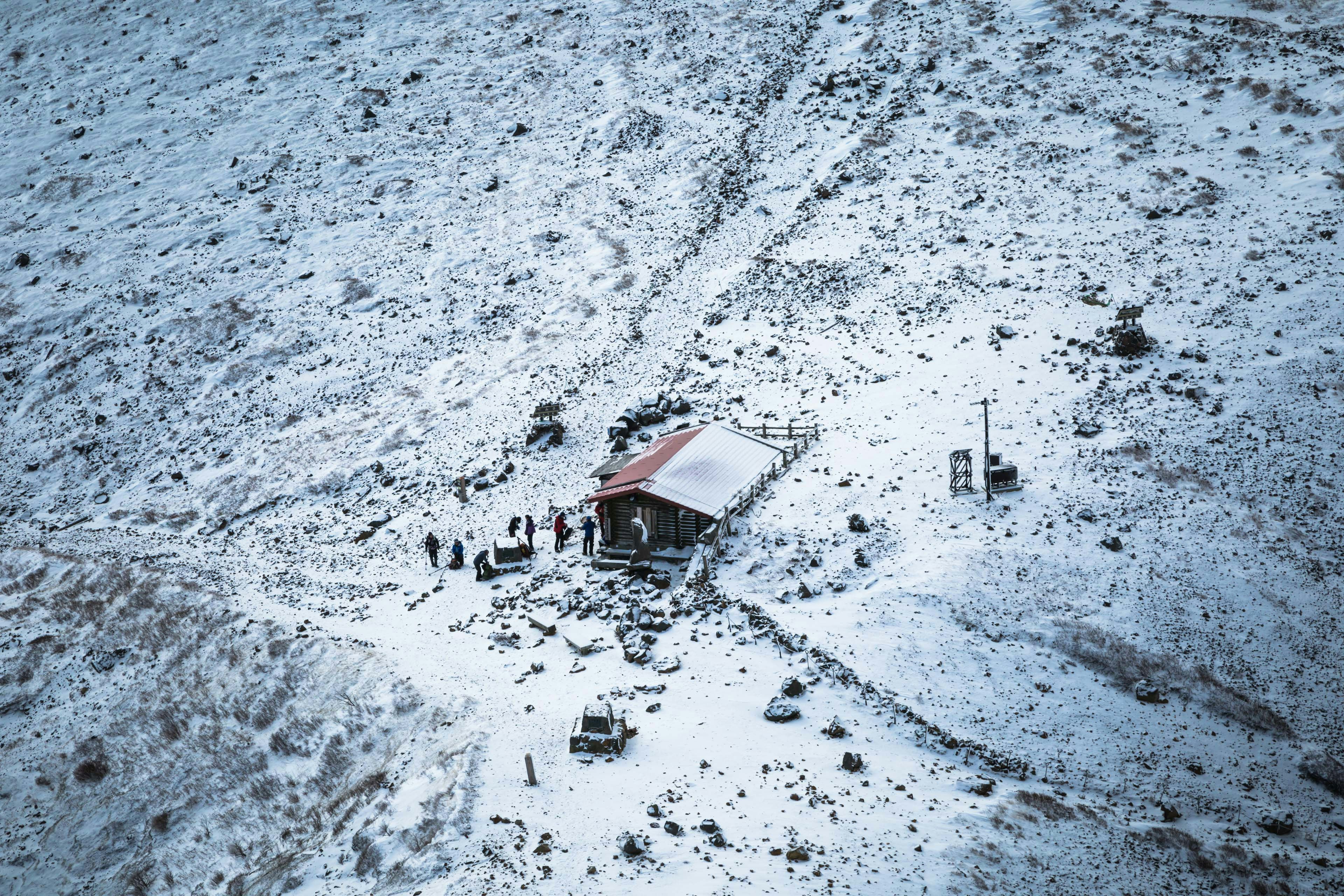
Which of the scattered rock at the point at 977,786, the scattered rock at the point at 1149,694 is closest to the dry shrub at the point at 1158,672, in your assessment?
the scattered rock at the point at 1149,694

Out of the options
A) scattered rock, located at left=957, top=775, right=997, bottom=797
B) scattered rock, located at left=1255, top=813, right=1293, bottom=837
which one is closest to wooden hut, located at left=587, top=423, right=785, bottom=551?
scattered rock, located at left=957, top=775, right=997, bottom=797

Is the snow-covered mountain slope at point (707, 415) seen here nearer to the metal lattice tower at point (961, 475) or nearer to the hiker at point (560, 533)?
the metal lattice tower at point (961, 475)

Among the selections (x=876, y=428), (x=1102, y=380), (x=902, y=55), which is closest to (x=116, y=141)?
(x=902, y=55)

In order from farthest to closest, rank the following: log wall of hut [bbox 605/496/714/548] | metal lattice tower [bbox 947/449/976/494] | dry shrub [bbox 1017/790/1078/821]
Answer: log wall of hut [bbox 605/496/714/548], metal lattice tower [bbox 947/449/976/494], dry shrub [bbox 1017/790/1078/821]

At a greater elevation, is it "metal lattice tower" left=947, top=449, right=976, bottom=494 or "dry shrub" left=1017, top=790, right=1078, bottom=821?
"metal lattice tower" left=947, top=449, right=976, bottom=494

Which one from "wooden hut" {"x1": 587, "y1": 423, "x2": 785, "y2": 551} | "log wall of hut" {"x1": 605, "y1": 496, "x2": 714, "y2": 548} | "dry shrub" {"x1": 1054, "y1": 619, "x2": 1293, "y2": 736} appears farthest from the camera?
"log wall of hut" {"x1": 605, "y1": 496, "x2": 714, "y2": 548}

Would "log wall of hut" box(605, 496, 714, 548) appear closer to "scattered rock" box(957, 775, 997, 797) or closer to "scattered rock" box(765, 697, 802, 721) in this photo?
"scattered rock" box(765, 697, 802, 721)

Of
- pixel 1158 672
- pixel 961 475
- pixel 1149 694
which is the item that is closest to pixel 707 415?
pixel 961 475
